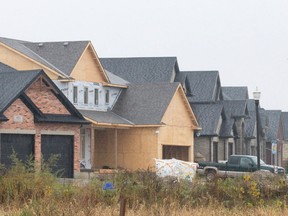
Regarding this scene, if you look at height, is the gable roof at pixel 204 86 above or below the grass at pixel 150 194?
above

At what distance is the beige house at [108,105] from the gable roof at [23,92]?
587 centimetres

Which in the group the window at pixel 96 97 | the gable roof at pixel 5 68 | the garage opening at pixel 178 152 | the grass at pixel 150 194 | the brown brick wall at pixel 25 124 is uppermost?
the gable roof at pixel 5 68

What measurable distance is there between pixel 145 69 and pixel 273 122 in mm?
27616

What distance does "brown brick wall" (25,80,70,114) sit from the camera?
4466 cm

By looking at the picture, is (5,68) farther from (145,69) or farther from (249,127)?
(249,127)

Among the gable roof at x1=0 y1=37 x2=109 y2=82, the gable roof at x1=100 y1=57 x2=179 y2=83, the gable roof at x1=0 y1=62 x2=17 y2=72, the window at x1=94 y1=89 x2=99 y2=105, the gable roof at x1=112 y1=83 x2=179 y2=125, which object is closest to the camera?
the gable roof at x1=0 y1=62 x2=17 y2=72

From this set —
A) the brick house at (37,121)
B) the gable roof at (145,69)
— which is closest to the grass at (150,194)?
the brick house at (37,121)

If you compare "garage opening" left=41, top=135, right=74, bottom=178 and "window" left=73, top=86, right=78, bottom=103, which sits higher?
"window" left=73, top=86, right=78, bottom=103

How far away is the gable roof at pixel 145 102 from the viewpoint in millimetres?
57594

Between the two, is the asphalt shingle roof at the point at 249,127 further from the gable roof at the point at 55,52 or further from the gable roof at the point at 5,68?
the gable roof at the point at 5,68

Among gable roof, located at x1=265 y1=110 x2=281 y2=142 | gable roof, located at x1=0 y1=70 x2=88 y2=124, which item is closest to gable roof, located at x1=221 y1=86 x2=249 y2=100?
gable roof, located at x1=265 y1=110 x2=281 y2=142

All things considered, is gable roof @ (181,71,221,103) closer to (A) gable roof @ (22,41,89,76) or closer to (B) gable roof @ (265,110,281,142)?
(B) gable roof @ (265,110,281,142)

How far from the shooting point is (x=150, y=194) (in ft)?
75.3

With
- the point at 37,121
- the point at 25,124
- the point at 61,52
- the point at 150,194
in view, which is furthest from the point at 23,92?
the point at 150,194
